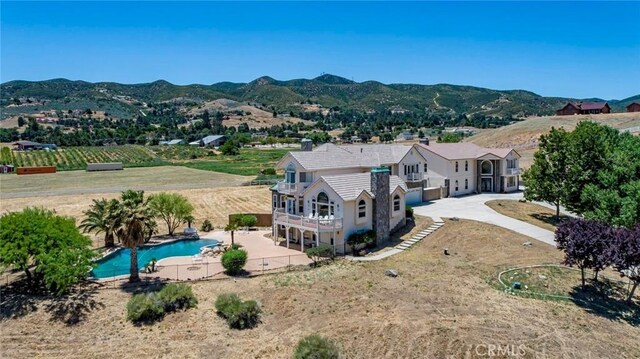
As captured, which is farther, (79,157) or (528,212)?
(79,157)

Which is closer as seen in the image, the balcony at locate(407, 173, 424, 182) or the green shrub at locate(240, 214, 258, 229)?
the green shrub at locate(240, 214, 258, 229)

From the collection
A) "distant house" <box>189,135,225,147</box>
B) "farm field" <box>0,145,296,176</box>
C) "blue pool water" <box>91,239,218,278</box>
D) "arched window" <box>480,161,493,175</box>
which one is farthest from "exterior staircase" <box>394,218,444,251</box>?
"distant house" <box>189,135,225,147</box>

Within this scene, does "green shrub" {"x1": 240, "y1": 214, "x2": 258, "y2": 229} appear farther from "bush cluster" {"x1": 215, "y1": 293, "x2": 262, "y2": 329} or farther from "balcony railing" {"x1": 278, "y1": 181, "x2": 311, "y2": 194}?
"bush cluster" {"x1": 215, "y1": 293, "x2": 262, "y2": 329}

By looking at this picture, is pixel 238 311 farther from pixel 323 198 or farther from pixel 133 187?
pixel 133 187

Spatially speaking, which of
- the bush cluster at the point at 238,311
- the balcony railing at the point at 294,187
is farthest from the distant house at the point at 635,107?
the bush cluster at the point at 238,311

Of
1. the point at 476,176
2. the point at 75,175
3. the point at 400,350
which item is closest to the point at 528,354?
the point at 400,350

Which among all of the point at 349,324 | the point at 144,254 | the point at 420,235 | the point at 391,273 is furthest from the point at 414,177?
the point at 349,324

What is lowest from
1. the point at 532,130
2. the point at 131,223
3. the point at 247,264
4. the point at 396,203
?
the point at 247,264
